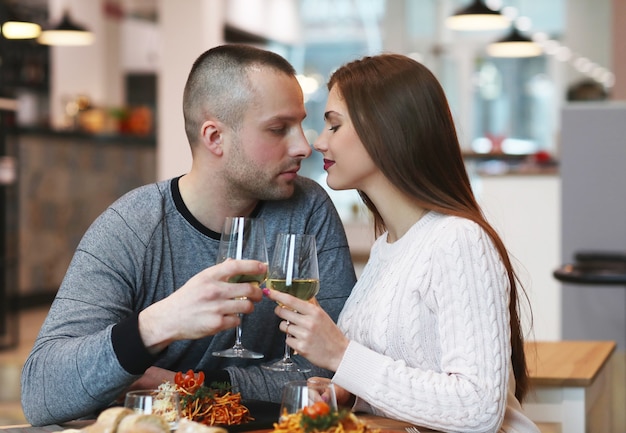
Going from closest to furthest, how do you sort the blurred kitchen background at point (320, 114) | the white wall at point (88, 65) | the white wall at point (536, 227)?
the blurred kitchen background at point (320, 114) → the white wall at point (536, 227) → the white wall at point (88, 65)

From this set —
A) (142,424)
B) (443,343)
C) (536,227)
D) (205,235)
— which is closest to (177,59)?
(536,227)

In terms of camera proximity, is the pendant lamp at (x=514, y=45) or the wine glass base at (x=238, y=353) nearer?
the wine glass base at (x=238, y=353)

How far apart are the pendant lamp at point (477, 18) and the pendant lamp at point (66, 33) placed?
329 centimetres

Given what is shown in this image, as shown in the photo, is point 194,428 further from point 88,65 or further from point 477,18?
point 88,65

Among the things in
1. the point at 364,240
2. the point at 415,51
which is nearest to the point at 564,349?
the point at 364,240

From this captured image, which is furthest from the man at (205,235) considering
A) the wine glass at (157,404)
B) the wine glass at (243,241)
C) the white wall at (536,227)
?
the white wall at (536,227)

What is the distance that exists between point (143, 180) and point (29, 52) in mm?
1774

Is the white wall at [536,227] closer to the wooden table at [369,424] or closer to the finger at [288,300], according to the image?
the wooden table at [369,424]

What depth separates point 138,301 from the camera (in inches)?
86.4

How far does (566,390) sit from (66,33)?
6.70 meters

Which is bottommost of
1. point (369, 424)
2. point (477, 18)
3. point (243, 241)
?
point (369, 424)

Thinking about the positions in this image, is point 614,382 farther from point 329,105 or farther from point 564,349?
point 329,105

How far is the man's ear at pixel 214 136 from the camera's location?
7.59 ft

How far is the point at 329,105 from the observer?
2047mm
